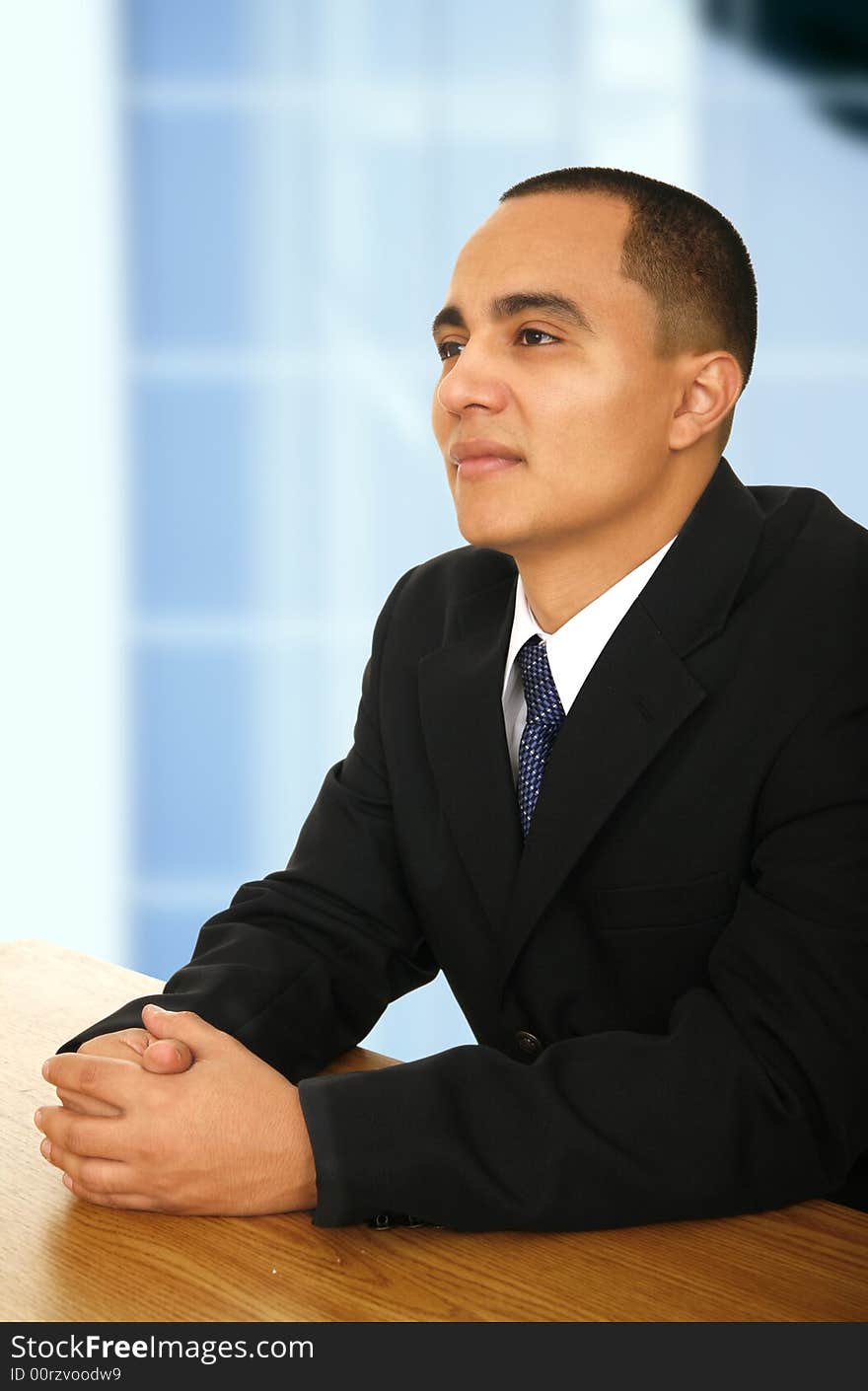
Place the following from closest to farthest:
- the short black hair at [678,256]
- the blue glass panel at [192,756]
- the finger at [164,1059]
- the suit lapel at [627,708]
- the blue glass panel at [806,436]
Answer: the finger at [164,1059] < the suit lapel at [627,708] < the short black hair at [678,256] < the blue glass panel at [806,436] < the blue glass panel at [192,756]

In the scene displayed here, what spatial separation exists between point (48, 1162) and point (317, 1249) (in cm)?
29

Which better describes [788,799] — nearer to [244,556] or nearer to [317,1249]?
[317,1249]

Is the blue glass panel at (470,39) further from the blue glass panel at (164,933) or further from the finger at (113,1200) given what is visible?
the finger at (113,1200)

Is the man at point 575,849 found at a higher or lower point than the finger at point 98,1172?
higher

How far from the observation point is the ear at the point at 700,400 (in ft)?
5.38

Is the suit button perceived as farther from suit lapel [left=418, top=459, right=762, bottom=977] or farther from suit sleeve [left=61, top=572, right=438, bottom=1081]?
Answer: suit sleeve [left=61, top=572, right=438, bottom=1081]

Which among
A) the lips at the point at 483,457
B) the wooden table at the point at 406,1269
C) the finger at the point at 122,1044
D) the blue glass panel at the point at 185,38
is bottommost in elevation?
the wooden table at the point at 406,1269

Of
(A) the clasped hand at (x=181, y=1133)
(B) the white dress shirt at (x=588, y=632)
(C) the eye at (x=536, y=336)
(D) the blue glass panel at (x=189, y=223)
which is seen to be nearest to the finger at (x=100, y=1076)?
(A) the clasped hand at (x=181, y=1133)

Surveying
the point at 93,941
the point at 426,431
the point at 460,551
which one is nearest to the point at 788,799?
the point at 460,551

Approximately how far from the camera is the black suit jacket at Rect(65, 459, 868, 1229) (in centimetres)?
124

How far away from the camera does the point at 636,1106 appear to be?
126cm

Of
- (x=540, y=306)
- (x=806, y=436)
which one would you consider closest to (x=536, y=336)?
(x=540, y=306)

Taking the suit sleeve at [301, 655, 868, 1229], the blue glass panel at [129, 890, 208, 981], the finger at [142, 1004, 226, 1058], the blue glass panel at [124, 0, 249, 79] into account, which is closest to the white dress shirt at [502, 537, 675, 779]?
the suit sleeve at [301, 655, 868, 1229]

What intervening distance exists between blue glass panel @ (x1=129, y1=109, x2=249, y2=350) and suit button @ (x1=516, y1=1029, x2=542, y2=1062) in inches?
128
